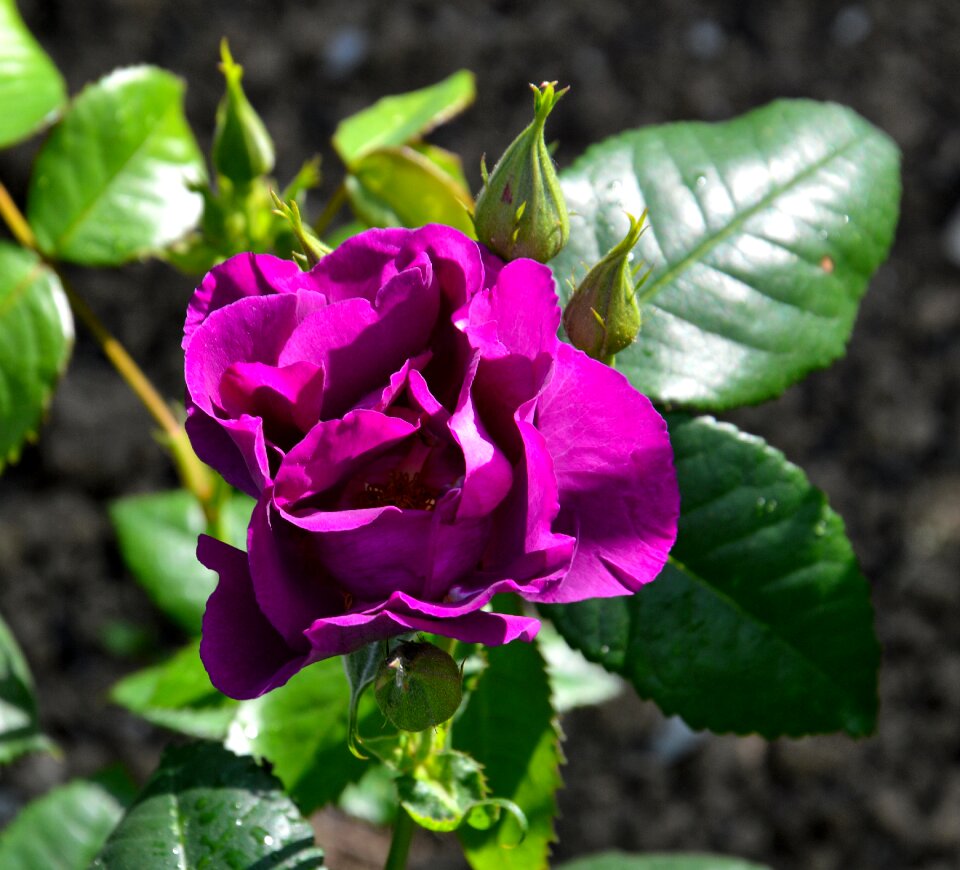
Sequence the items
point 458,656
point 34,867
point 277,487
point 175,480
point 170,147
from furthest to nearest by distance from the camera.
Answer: point 175,480, point 34,867, point 170,147, point 458,656, point 277,487

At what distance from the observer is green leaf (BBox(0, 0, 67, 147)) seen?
1209 mm

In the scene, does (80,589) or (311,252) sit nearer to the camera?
(311,252)

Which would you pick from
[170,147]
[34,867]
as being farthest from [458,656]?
[34,867]

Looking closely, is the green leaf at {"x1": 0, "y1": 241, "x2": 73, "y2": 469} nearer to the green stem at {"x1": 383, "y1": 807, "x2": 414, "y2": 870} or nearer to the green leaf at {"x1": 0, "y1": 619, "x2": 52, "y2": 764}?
the green leaf at {"x1": 0, "y1": 619, "x2": 52, "y2": 764}

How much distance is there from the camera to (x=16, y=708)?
1.38 metres

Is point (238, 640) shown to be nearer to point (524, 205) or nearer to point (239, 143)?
point (524, 205)

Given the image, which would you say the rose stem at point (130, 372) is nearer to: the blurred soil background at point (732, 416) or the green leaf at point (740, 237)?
the green leaf at point (740, 237)

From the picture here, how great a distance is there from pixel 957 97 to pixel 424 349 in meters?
2.06

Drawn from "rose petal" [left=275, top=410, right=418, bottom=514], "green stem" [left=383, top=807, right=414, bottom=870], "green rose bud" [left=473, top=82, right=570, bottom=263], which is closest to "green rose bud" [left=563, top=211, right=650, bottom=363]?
"green rose bud" [left=473, top=82, right=570, bottom=263]

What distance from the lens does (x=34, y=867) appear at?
1.44 meters

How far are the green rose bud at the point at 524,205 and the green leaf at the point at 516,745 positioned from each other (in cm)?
39

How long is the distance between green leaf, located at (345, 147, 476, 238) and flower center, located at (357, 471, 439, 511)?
360 mm

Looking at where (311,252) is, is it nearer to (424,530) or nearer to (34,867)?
(424,530)

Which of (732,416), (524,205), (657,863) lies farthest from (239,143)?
(732,416)
